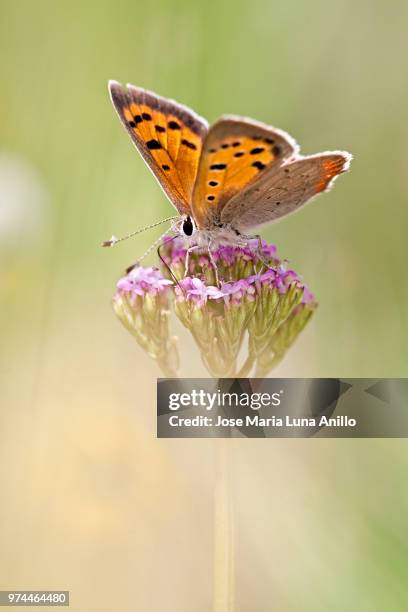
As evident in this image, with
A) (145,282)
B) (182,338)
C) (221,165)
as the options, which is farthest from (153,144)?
(182,338)

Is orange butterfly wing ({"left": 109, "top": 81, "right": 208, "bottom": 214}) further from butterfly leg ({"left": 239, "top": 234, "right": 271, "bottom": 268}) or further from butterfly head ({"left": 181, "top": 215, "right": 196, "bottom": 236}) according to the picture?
butterfly leg ({"left": 239, "top": 234, "right": 271, "bottom": 268})

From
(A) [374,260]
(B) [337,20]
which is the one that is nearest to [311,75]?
(B) [337,20]

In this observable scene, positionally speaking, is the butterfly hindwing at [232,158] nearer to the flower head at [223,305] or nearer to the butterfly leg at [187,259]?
the butterfly leg at [187,259]

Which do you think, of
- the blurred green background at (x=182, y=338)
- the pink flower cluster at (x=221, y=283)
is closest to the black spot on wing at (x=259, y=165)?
the pink flower cluster at (x=221, y=283)

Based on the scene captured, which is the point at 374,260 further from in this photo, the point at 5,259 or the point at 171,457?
the point at 5,259

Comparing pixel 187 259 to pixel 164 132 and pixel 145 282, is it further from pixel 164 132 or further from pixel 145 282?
pixel 164 132

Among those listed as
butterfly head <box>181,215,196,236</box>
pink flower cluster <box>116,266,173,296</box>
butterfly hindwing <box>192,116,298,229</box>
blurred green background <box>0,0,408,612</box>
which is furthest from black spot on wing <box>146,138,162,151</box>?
blurred green background <box>0,0,408,612</box>

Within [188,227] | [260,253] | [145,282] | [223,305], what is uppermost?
[188,227]
